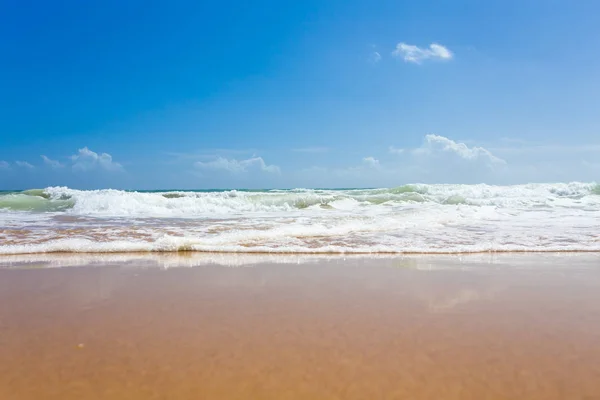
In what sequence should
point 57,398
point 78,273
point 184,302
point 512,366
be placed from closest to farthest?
point 57,398, point 512,366, point 184,302, point 78,273

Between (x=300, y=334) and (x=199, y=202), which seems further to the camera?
(x=199, y=202)

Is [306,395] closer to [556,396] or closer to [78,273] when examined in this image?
[556,396]

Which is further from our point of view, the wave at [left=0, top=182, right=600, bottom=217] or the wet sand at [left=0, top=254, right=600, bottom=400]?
the wave at [left=0, top=182, right=600, bottom=217]

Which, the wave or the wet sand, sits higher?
the wave

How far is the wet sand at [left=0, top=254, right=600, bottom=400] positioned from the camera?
2.13 m

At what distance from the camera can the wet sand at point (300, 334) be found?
213cm

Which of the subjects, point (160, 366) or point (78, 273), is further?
point (78, 273)

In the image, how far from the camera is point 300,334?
112 inches

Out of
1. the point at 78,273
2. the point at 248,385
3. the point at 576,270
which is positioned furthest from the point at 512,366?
the point at 78,273

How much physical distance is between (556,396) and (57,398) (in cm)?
228

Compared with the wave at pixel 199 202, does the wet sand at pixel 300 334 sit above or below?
below

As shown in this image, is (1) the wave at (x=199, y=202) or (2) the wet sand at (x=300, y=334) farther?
(1) the wave at (x=199, y=202)

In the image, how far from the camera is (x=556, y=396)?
2031 millimetres

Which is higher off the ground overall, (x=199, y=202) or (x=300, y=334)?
(x=199, y=202)
